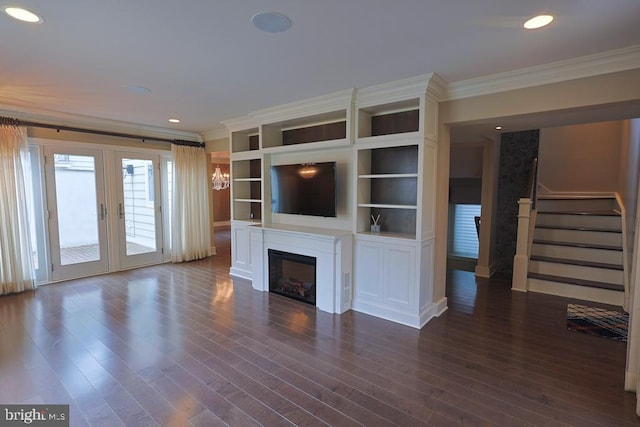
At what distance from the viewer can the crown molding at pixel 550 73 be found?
8.39ft

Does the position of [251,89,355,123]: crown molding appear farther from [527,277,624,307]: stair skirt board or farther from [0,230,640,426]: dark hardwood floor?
[527,277,624,307]: stair skirt board

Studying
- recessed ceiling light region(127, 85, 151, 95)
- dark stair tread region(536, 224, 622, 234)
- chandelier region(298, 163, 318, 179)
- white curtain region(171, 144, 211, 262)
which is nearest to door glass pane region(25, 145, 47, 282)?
white curtain region(171, 144, 211, 262)

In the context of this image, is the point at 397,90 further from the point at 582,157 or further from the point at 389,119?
Result: the point at 582,157

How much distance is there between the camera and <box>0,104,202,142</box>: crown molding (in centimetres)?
449

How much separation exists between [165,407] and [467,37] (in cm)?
339

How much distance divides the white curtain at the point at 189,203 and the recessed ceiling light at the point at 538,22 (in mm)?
5732

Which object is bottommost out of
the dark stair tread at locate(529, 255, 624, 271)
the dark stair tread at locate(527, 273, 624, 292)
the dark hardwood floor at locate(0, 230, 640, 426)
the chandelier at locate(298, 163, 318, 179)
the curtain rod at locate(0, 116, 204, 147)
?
the dark hardwood floor at locate(0, 230, 640, 426)

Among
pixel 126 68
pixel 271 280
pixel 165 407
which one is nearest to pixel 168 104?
pixel 126 68

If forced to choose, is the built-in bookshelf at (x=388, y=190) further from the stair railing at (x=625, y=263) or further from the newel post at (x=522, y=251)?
the stair railing at (x=625, y=263)

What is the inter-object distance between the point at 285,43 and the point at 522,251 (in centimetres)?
439

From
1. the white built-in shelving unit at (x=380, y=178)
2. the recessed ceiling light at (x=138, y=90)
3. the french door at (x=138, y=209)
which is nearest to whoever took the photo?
the white built-in shelving unit at (x=380, y=178)

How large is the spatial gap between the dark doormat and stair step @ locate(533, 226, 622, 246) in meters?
1.40

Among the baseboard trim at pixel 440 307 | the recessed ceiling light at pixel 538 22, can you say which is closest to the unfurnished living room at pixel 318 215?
the recessed ceiling light at pixel 538 22

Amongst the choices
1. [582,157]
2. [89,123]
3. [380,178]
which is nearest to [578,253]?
[582,157]
